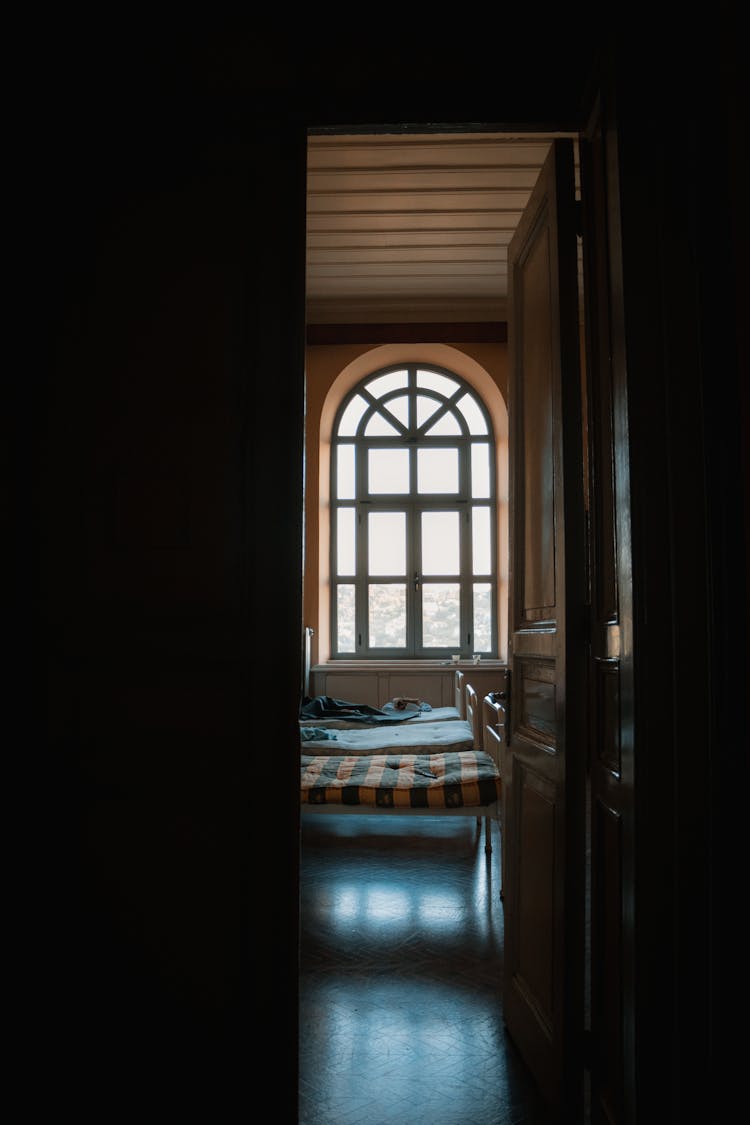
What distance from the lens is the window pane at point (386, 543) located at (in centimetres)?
857

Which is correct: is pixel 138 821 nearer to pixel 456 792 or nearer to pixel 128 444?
pixel 128 444

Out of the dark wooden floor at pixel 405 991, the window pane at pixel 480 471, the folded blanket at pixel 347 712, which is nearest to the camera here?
the dark wooden floor at pixel 405 991

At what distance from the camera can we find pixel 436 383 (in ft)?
28.5

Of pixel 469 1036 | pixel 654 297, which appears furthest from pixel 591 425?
pixel 469 1036

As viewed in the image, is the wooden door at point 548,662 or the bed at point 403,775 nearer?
the wooden door at point 548,662

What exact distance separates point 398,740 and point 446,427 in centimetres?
417

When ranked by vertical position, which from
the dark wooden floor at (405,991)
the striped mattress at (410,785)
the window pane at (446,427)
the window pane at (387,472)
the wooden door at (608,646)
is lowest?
the dark wooden floor at (405,991)

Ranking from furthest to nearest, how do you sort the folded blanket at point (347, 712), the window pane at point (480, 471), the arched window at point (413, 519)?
the window pane at point (480, 471) < the arched window at point (413, 519) < the folded blanket at point (347, 712)

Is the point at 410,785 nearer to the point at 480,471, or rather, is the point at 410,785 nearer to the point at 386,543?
the point at 386,543

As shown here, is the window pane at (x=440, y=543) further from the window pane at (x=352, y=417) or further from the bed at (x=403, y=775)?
the bed at (x=403, y=775)

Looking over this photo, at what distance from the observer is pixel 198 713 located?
205 cm

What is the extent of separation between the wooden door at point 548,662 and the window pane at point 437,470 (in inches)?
233

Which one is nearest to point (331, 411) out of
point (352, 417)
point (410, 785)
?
point (352, 417)

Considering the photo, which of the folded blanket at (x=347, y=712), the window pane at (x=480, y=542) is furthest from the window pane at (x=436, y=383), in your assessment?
the folded blanket at (x=347, y=712)
